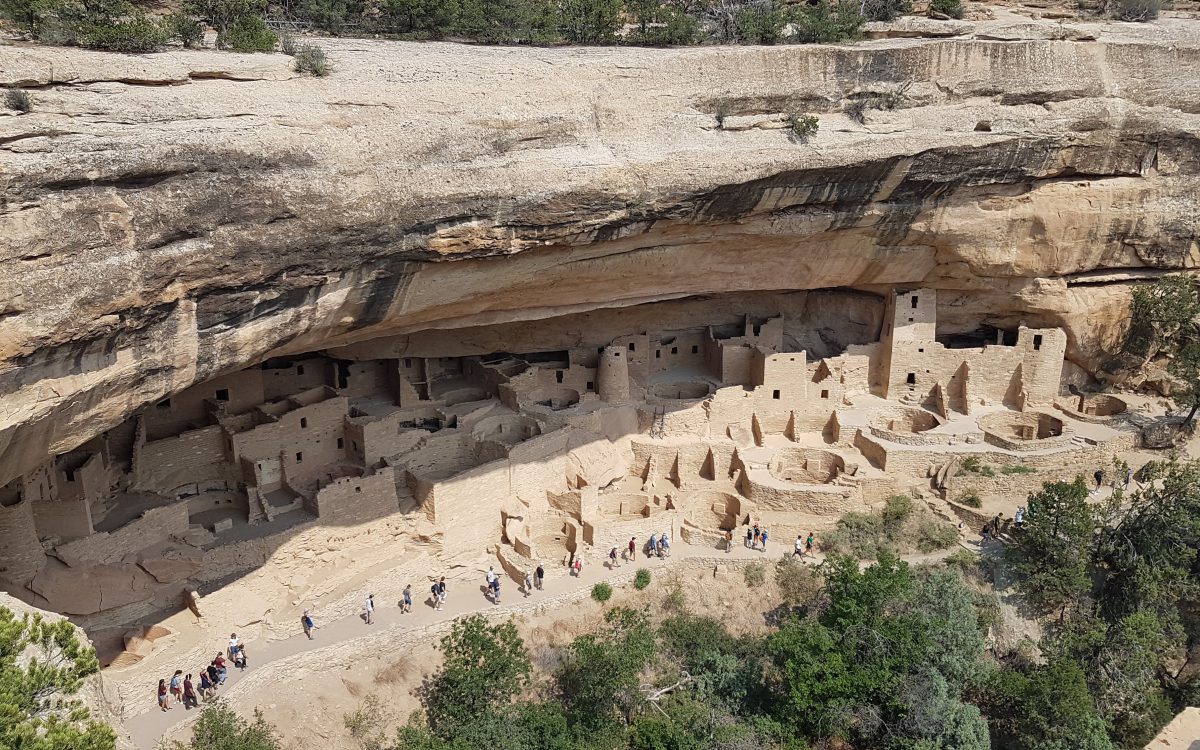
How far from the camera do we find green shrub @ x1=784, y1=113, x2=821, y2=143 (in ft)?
48.6

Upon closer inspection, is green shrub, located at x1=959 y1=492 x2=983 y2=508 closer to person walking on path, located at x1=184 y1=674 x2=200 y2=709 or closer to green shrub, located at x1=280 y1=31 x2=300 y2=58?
person walking on path, located at x1=184 y1=674 x2=200 y2=709

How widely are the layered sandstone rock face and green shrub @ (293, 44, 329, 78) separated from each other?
8.5 inches

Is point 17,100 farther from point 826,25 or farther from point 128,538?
point 826,25

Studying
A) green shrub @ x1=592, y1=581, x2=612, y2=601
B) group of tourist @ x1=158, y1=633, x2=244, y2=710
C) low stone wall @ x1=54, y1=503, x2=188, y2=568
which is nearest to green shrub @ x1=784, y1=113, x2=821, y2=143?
green shrub @ x1=592, y1=581, x2=612, y2=601

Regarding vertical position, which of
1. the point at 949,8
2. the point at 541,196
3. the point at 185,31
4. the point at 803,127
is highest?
the point at 949,8

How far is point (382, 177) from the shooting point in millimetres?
11625

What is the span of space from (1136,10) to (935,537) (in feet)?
35.6

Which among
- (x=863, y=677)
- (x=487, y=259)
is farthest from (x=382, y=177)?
(x=863, y=677)

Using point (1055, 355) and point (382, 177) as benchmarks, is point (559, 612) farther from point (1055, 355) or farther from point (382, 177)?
point (1055, 355)

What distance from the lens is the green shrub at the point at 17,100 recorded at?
941cm

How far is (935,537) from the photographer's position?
17234 millimetres

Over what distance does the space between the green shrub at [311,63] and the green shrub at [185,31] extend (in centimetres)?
157

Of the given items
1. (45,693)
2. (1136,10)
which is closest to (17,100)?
(45,693)

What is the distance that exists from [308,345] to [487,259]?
111 inches
